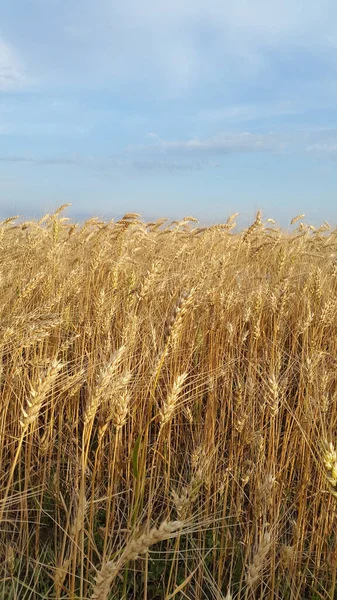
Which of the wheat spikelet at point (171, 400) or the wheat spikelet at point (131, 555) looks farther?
the wheat spikelet at point (171, 400)

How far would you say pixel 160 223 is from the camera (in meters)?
6.59

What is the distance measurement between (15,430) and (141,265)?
7.08 feet

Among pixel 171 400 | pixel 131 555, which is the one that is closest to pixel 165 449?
pixel 171 400

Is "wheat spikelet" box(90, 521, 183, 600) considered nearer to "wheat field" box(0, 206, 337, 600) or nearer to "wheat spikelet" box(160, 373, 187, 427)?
"wheat field" box(0, 206, 337, 600)

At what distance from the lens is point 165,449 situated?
1.91 meters

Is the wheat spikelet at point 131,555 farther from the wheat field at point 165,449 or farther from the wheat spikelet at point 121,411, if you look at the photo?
the wheat spikelet at point 121,411

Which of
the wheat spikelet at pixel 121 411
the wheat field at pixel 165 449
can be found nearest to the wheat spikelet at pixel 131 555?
the wheat field at pixel 165 449

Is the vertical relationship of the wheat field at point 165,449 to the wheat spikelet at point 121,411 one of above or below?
below

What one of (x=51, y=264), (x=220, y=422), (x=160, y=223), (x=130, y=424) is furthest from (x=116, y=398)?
(x=160, y=223)

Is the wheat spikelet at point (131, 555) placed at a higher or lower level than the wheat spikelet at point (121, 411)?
lower

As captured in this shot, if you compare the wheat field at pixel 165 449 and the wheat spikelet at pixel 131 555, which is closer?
the wheat spikelet at pixel 131 555

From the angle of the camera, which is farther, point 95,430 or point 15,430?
point 95,430

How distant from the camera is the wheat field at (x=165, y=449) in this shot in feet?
4.66

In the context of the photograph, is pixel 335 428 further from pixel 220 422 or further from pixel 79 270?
pixel 79 270
